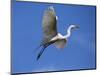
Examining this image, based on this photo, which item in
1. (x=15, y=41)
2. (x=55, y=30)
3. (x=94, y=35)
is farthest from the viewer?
(x=94, y=35)

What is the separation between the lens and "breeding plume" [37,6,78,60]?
7.91 ft

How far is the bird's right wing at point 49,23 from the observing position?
7.92 feet

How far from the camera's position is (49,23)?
2.44 metres

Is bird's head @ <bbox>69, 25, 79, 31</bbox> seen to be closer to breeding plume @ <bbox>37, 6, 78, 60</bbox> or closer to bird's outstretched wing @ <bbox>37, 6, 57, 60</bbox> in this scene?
breeding plume @ <bbox>37, 6, 78, 60</bbox>

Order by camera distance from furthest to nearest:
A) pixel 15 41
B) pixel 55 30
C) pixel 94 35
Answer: pixel 94 35, pixel 55 30, pixel 15 41

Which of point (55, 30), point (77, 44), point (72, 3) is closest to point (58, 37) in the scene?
point (55, 30)

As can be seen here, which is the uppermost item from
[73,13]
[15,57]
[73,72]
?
[73,13]

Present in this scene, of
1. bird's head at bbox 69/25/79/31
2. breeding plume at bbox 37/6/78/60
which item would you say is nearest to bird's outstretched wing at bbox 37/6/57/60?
breeding plume at bbox 37/6/78/60

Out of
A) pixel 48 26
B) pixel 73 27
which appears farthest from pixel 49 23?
pixel 73 27

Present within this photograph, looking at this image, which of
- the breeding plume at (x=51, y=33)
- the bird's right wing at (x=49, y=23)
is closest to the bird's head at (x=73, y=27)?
the breeding plume at (x=51, y=33)

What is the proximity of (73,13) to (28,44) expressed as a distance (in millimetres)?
613

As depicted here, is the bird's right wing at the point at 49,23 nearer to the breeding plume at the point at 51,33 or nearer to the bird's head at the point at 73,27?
the breeding plume at the point at 51,33

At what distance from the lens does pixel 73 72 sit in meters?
2.54

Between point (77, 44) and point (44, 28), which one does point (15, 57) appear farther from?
point (77, 44)
